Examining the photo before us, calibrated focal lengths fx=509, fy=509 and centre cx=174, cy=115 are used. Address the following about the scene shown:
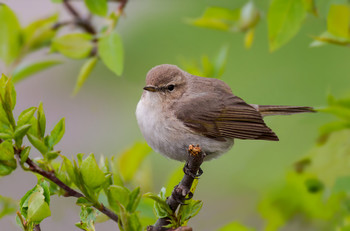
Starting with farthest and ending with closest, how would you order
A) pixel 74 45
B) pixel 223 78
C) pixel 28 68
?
pixel 223 78 < pixel 28 68 < pixel 74 45

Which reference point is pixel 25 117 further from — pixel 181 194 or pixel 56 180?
pixel 181 194

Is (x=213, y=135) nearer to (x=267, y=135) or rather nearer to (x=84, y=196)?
(x=267, y=135)

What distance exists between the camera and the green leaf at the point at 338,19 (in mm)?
2105

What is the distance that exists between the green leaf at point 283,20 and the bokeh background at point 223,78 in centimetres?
63

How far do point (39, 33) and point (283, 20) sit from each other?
4.06 feet

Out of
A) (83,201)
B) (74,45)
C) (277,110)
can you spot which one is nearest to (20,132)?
(83,201)

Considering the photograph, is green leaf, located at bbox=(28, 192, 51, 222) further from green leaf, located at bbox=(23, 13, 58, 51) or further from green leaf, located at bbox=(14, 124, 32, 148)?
green leaf, located at bbox=(23, 13, 58, 51)

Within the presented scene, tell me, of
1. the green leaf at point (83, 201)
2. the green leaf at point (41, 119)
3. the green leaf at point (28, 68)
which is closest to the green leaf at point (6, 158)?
the green leaf at point (41, 119)

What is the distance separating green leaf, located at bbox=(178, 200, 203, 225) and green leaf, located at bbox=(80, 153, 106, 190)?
295 mm

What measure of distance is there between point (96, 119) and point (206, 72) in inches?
143

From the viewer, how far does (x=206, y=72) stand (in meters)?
2.65

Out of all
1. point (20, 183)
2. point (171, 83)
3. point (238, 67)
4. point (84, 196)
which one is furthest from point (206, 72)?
point (20, 183)

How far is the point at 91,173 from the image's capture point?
1.70 meters

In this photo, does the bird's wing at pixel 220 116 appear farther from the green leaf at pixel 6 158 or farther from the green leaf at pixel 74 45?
the green leaf at pixel 6 158
